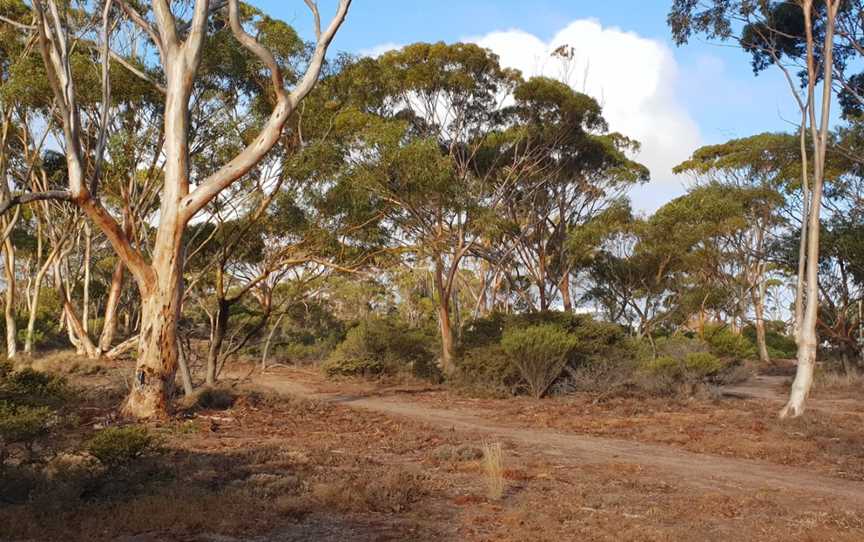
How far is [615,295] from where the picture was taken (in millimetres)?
33156

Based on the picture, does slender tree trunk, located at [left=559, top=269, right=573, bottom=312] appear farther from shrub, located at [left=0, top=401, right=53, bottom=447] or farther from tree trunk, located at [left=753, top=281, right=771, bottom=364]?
shrub, located at [left=0, top=401, right=53, bottom=447]

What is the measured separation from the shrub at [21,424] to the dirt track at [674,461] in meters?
5.69

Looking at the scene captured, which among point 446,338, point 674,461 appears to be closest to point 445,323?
point 446,338

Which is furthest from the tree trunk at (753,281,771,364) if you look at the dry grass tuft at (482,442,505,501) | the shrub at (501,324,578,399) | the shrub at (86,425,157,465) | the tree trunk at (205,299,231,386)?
the shrub at (86,425,157,465)

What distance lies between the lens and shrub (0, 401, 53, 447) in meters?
6.02

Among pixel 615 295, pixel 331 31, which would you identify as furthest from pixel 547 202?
pixel 331 31

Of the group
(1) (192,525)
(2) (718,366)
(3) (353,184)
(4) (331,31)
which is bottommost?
(1) (192,525)

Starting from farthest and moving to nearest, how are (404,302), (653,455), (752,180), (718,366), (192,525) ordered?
1. (404,302)
2. (752,180)
3. (718,366)
4. (653,455)
5. (192,525)

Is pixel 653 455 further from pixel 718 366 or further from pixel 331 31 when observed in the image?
pixel 718 366

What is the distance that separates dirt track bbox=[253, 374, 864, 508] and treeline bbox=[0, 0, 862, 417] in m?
4.76

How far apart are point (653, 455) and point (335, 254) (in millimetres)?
9258

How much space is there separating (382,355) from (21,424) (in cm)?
1827

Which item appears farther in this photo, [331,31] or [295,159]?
[295,159]

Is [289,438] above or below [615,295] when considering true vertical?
below
